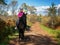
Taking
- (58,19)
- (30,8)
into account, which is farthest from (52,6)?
(30,8)

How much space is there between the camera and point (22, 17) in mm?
10945

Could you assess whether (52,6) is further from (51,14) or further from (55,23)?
(55,23)

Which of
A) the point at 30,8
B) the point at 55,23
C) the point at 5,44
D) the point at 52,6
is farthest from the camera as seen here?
the point at 30,8

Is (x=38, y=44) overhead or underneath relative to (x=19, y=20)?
underneath

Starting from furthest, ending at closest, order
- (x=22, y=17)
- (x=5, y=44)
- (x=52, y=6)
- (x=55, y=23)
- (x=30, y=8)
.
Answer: (x=30, y=8) → (x=52, y=6) → (x=55, y=23) → (x=22, y=17) → (x=5, y=44)

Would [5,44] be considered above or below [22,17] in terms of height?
below

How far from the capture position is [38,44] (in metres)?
10.3

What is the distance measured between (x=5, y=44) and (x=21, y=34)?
1.69 metres

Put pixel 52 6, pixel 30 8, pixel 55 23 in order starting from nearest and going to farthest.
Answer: pixel 55 23, pixel 52 6, pixel 30 8

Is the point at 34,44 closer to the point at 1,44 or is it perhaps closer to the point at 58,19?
the point at 1,44

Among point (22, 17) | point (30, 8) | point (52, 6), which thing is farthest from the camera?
point (30, 8)

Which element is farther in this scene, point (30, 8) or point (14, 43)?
point (30, 8)

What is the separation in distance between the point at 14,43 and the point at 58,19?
893 inches

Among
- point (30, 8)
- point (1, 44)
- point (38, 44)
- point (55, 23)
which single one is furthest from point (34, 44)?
point (30, 8)
